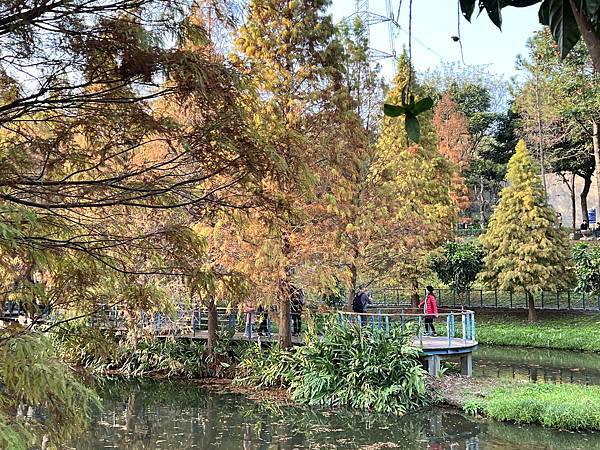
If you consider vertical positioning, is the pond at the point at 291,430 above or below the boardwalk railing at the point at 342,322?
below

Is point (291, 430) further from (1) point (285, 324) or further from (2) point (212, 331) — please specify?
(2) point (212, 331)

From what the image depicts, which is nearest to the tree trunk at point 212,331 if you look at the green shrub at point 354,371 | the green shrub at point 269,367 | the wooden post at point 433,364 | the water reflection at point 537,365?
the green shrub at point 269,367

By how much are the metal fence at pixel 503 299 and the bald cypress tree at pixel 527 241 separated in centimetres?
116

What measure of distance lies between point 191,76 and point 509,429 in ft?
24.8

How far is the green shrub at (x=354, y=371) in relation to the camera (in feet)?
34.4

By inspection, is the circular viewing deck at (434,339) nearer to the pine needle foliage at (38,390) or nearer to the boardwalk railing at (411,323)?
the boardwalk railing at (411,323)

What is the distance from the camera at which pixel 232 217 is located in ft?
14.8

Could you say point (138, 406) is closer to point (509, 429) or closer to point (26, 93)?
point (509, 429)

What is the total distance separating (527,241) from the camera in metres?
19.5

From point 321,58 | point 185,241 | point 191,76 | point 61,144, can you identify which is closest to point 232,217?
point 185,241

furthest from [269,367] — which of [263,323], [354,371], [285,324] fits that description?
[263,323]

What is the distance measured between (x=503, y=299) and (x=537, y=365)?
8958mm

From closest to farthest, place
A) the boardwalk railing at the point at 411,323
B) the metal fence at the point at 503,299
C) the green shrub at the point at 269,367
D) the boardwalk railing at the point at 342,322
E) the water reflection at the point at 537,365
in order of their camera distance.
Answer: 1. the green shrub at the point at 269,367
2. the boardwalk railing at the point at 411,323
3. the boardwalk railing at the point at 342,322
4. the water reflection at the point at 537,365
5. the metal fence at the point at 503,299

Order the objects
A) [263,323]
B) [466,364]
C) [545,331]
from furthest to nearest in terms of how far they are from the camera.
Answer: [545,331] → [263,323] → [466,364]
